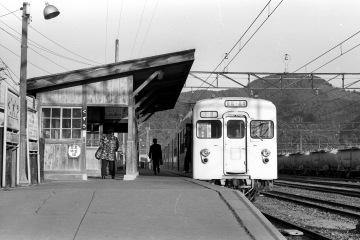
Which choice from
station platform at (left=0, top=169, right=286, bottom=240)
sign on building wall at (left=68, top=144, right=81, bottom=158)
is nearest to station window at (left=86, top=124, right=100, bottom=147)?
sign on building wall at (left=68, top=144, right=81, bottom=158)

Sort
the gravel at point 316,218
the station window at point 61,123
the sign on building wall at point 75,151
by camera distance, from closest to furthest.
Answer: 1. the gravel at point 316,218
2. the sign on building wall at point 75,151
3. the station window at point 61,123

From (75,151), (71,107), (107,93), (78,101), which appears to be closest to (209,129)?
(107,93)

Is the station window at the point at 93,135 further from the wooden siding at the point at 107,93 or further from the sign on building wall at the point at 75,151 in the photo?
the sign on building wall at the point at 75,151

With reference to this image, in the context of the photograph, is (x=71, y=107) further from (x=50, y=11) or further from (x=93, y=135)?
(x=93, y=135)

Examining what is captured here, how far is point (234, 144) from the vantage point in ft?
50.3

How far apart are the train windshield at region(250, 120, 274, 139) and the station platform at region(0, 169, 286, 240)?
18.2 feet

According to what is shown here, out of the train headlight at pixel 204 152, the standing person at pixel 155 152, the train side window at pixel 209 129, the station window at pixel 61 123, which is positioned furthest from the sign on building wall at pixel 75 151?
the standing person at pixel 155 152

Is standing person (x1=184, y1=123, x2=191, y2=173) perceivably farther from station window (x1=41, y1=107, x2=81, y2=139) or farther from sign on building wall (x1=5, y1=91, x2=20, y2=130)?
sign on building wall (x1=5, y1=91, x2=20, y2=130)

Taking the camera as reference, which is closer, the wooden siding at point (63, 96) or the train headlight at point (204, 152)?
the train headlight at point (204, 152)

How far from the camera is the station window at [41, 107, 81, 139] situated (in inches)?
658

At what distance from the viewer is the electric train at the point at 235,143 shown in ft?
49.9

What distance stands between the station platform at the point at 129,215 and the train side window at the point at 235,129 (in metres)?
5.41

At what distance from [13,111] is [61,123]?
17.3 feet

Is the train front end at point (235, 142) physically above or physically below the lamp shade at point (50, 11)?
below
